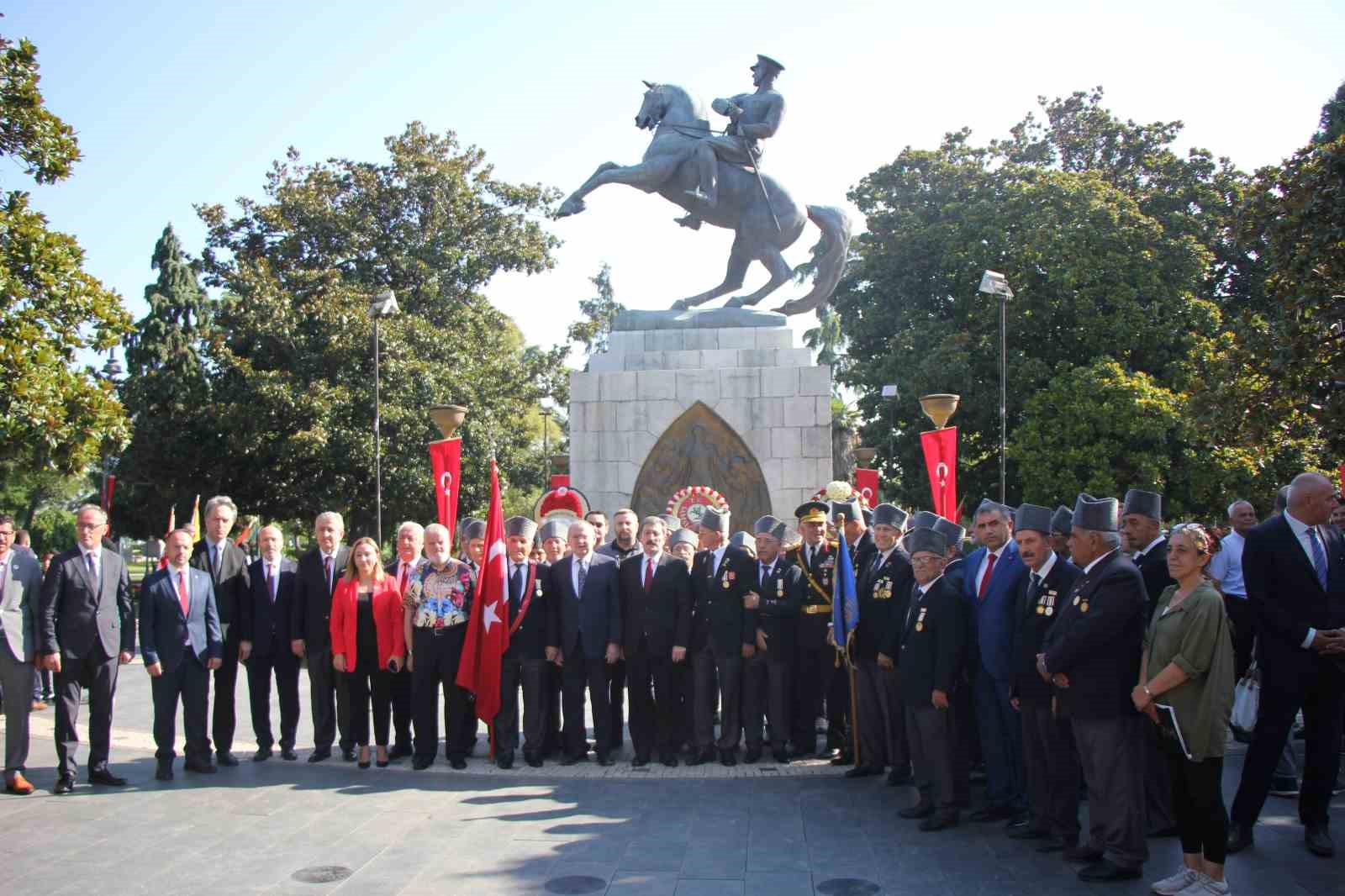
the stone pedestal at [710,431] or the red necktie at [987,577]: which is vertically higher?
the stone pedestal at [710,431]

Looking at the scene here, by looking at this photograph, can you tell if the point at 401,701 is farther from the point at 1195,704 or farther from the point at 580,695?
the point at 1195,704

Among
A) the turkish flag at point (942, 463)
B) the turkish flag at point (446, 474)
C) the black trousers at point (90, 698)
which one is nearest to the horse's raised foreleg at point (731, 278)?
the turkish flag at point (942, 463)

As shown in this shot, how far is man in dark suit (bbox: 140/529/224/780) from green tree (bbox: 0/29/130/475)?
17.3 feet

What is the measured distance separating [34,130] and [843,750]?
10604 millimetres

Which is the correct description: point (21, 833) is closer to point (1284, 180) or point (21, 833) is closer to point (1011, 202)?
point (1284, 180)

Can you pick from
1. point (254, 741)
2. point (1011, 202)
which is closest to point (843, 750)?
point (254, 741)

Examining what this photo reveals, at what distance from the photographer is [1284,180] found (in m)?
11.1

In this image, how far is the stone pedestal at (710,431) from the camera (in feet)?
40.2

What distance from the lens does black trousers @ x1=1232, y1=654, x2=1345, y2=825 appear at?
5.62 meters

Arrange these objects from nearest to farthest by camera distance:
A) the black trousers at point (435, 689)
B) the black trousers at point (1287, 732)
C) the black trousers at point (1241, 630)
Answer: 1. the black trousers at point (1287, 732)
2. the black trousers at point (1241, 630)
3. the black trousers at point (435, 689)

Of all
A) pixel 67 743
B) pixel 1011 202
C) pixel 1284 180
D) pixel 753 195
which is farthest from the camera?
pixel 1011 202

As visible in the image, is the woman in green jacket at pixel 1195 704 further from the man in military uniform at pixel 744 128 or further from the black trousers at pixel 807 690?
the man in military uniform at pixel 744 128

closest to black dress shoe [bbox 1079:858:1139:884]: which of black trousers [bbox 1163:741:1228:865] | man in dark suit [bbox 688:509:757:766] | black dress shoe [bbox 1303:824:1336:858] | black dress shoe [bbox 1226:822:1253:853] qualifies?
Answer: black trousers [bbox 1163:741:1228:865]

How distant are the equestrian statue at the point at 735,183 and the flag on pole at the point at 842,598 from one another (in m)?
5.98
